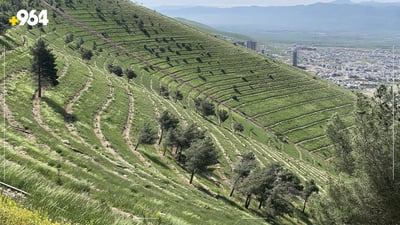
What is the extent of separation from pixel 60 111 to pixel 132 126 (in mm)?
14882

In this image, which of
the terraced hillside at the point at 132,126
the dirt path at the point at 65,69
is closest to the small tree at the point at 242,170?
the terraced hillside at the point at 132,126

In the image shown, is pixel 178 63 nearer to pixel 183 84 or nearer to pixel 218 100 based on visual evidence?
pixel 183 84

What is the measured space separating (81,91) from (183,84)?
87296mm

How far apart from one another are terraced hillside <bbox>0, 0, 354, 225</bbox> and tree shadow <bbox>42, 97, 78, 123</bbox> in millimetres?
258

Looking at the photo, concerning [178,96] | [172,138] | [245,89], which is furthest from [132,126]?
[245,89]

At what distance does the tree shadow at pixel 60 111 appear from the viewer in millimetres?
54775

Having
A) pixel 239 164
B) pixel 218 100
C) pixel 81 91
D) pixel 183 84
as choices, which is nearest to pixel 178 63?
pixel 183 84

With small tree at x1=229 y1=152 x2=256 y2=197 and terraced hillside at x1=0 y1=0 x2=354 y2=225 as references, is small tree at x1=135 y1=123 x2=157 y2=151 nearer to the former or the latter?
terraced hillside at x1=0 y1=0 x2=354 y2=225

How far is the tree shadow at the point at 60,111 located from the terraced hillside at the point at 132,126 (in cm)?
26

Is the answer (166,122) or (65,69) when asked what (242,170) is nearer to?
(166,122)

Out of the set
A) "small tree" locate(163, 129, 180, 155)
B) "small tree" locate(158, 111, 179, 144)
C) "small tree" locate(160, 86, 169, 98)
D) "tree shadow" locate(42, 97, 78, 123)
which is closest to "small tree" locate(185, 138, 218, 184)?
"small tree" locate(163, 129, 180, 155)

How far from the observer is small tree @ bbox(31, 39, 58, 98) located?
5712 centimetres

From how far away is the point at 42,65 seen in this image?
57.7 m

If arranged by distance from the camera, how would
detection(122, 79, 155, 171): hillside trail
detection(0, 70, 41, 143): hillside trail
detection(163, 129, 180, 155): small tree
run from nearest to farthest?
detection(0, 70, 41, 143): hillside trail < detection(122, 79, 155, 171): hillside trail < detection(163, 129, 180, 155): small tree
